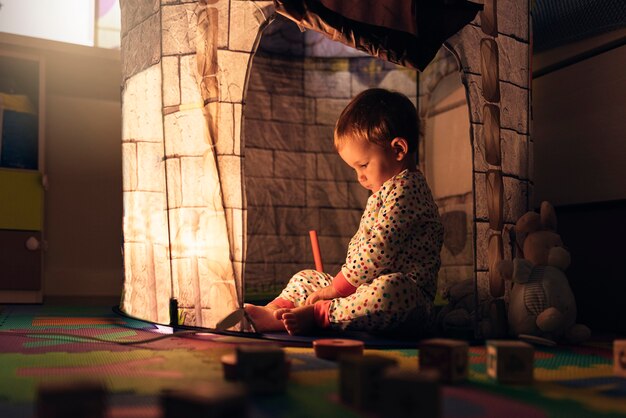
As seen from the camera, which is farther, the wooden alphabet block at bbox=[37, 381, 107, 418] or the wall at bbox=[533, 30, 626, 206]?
the wall at bbox=[533, 30, 626, 206]

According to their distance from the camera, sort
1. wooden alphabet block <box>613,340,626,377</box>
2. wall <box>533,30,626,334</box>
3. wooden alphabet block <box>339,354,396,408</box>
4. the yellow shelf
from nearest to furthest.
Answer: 1. wooden alphabet block <box>339,354,396,408</box>
2. wooden alphabet block <box>613,340,626,377</box>
3. wall <box>533,30,626,334</box>
4. the yellow shelf

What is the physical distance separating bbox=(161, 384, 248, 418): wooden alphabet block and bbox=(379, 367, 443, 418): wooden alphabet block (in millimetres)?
166

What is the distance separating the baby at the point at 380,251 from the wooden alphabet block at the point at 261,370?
674mm

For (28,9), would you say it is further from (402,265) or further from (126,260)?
(402,265)

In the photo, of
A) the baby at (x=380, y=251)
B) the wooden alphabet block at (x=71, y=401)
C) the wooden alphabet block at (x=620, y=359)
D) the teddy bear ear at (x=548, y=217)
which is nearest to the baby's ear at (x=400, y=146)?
the baby at (x=380, y=251)

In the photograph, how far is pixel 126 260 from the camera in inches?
77.4

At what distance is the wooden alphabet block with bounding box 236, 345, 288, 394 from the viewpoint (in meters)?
0.88

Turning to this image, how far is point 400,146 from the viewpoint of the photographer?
1755mm

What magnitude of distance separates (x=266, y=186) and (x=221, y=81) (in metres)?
1.22

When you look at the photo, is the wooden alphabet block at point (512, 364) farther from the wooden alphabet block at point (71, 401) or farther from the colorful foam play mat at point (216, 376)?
the wooden alphabet block at point (71, 401)

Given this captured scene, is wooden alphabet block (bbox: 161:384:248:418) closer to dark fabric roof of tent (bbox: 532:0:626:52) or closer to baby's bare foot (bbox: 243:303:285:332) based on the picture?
baby's bare foot (bbox: 243:303:285:332)

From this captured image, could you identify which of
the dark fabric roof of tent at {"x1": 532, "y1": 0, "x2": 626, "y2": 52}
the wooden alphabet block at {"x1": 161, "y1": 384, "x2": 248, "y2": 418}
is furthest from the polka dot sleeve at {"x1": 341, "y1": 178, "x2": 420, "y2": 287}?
the wooden alphabet block at {"x1": 161, "y1": 384, "x2": 248, "y2": 418}

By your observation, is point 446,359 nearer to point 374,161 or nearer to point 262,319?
point 262,319

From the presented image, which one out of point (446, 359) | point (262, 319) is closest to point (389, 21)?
point (262, 319)
